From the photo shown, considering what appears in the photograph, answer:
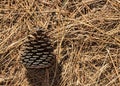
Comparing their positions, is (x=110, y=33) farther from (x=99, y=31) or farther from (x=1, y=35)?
(x=1, y=35)

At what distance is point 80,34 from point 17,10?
44 centimetres

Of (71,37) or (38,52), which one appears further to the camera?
(71,37)

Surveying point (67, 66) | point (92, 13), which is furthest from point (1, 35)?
point (92, 13)

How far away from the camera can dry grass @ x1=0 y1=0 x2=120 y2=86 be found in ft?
5.65

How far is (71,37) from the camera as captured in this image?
1768 millimetres

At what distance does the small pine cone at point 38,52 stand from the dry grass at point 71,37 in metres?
0.15

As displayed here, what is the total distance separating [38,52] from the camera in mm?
1604

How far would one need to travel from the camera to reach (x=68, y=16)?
1.80 m

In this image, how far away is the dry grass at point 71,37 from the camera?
5.65 feet

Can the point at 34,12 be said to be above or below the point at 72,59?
above

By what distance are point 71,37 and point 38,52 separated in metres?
0.27

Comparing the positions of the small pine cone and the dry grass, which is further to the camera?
the dry grass

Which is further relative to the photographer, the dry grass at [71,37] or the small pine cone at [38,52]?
the dry grass at [71,37]

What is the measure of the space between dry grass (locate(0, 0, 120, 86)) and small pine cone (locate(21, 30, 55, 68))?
0.48 feet
